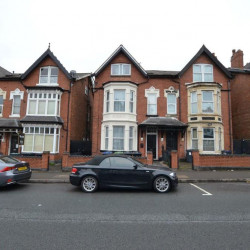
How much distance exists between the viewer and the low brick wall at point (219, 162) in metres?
12.7

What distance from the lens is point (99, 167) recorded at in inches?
310

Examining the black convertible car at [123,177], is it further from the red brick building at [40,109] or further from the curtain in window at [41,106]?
the curtain in window at [41,106]

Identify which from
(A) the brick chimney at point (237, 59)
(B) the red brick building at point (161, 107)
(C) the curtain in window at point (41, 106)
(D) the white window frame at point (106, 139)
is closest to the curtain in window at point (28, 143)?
(C) the curtain in window at point (41, 106)

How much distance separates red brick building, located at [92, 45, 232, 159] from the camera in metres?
16.7

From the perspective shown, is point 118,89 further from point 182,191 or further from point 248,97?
point 248,97

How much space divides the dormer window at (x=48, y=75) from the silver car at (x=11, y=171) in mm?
11110

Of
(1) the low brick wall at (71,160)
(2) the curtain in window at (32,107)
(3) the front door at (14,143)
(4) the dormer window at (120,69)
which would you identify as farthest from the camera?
(4) the dormer window at (120,69)

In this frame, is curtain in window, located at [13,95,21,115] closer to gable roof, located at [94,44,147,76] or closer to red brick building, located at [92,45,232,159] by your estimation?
red brick building, located at [92,45,232,159]

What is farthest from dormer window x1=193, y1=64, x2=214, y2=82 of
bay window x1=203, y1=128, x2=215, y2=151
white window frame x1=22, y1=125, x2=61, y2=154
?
white window frame x1=22, y1=125, x2=61, y2=154

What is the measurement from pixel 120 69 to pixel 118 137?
6477mm

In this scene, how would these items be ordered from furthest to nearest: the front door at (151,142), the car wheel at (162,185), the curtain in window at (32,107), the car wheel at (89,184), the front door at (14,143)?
Answer: the front door at (14,143) → the front door at (151,142) → the curtain in window at (32,107) → the car wheel at (89,184) → the car wheel at (162,185)

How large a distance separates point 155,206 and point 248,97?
1902 centimetres

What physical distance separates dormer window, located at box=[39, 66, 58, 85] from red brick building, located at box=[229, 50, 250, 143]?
58.2 feet

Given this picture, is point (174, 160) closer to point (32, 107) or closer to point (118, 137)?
point (118, 137)
